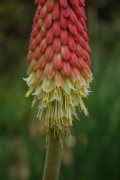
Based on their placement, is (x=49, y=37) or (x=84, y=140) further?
(x=84, y=140)

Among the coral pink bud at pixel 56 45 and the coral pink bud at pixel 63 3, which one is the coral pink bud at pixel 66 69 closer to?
the coral pink bud at pixel 56 45

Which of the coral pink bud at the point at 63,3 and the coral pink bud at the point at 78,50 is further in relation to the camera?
the coral pink bud at the point at 78,50

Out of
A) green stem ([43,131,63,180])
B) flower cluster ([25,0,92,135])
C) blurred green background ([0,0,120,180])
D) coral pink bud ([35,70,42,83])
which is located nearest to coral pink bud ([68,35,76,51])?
flower cluster ([25,0,92,135])

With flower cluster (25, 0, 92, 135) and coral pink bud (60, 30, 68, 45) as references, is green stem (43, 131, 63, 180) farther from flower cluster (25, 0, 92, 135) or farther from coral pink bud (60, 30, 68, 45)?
coral pink bud (60, 30, 68, 45)

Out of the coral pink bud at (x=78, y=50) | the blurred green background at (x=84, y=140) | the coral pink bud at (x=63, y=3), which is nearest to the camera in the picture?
the coral pink bud at (x=63, y=3)

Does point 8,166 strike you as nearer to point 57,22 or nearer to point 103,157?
point 103,157

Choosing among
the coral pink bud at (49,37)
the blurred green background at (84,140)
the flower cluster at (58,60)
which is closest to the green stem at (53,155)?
the flower cluster at (58,60)

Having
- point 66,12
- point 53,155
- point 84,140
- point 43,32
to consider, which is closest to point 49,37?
point 43,32

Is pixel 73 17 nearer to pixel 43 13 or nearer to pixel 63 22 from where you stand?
pixel 63 22

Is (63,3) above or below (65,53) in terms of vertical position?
above
